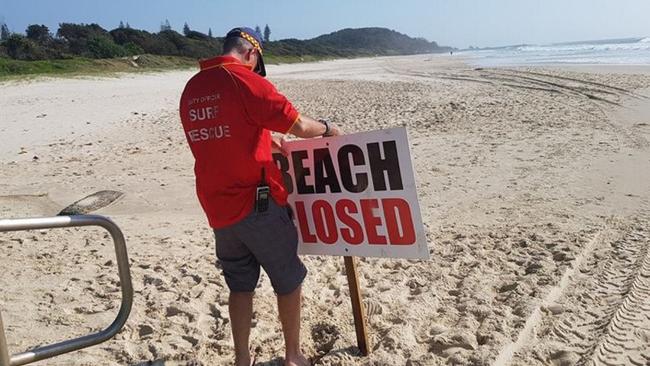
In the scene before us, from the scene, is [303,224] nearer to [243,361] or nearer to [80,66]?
[243,361]

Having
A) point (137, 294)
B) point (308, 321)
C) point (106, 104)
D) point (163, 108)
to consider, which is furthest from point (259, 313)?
point (106, 104)

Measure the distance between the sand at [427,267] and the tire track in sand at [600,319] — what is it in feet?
0.04

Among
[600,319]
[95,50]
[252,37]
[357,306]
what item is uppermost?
[95,50]

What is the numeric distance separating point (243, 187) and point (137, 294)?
1788mm

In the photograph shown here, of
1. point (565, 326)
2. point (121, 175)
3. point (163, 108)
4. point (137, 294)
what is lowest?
point (565, 326)

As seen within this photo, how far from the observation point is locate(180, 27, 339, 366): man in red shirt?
242cm

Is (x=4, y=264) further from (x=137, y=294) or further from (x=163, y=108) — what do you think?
(x=163, y=108)

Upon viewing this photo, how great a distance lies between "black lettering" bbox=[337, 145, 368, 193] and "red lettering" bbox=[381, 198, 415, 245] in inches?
5.5

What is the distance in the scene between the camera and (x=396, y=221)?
8.88ft

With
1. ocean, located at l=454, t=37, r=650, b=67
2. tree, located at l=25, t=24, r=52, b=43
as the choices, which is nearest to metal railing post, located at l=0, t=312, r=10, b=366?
ocean, located at l=454, t=37, r=650, b=67

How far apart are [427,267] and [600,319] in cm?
125

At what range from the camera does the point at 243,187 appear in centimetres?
250

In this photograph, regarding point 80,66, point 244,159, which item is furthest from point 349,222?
point 80,66

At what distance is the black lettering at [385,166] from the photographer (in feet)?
8.68
